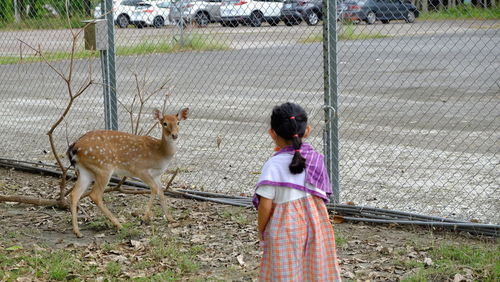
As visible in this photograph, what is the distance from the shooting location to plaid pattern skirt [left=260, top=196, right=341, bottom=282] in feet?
13.5

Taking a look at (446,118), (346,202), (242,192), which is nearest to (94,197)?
(242,192)

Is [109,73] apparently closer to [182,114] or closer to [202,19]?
[182,114]

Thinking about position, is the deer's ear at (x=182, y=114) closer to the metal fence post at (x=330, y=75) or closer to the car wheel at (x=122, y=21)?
the metal fence post at (x=330, y=75)

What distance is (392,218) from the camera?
263 inches

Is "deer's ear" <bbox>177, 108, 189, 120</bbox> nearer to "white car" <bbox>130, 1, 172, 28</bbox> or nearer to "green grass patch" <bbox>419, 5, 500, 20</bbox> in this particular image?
"green grass patch" <bbox>419, 5, 500, 20</bbox>

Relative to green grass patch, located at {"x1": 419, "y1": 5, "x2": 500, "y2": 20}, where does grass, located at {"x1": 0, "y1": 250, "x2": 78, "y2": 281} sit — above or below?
below

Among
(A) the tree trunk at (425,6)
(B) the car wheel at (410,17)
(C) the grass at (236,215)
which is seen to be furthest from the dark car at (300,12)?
(C) the grass at (236,215)

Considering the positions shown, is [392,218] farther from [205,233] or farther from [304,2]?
[304,2]

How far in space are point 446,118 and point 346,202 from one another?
4652mm

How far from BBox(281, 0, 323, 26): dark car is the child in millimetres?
4784

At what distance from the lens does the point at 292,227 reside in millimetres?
4113

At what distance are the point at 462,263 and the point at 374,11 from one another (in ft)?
11.8

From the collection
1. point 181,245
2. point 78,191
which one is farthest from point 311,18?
point 181,245

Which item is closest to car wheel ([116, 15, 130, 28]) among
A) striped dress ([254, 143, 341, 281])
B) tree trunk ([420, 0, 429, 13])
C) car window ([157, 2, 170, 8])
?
car window ([157, 2, 170, 8])
